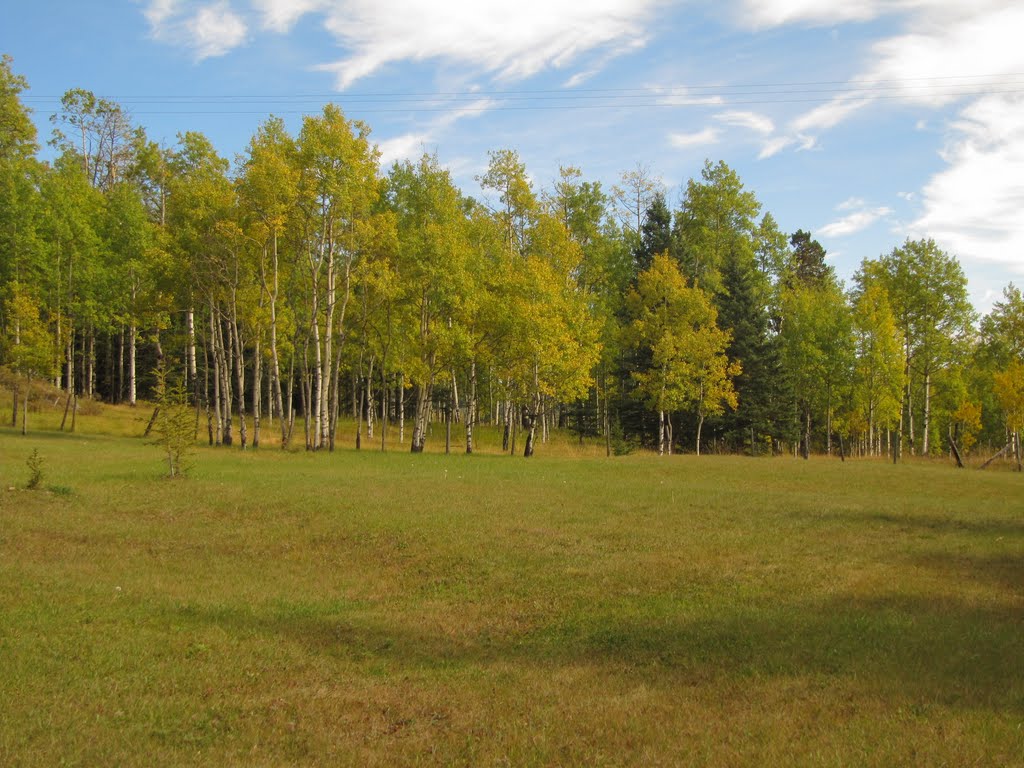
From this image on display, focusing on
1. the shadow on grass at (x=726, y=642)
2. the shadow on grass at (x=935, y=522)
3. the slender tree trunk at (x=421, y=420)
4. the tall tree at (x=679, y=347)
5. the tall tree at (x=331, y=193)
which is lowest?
the shadow on grass at (x=726, y=642)

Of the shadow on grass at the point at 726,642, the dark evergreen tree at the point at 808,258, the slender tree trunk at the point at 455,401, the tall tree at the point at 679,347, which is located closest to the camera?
the shadow on grass at the point at 726,642

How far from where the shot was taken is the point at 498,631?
408 inches

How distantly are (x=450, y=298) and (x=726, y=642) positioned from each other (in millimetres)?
30904

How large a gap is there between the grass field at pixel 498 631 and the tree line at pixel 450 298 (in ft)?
62.2

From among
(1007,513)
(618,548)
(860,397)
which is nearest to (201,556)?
(618,548)

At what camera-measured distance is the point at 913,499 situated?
23.5 m

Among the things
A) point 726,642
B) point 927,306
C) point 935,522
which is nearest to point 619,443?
point 927,306

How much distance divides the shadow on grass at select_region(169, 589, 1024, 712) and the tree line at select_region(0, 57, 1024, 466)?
26.8 metres

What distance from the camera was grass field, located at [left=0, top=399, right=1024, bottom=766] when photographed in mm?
6660

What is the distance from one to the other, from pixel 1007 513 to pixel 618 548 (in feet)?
38.8

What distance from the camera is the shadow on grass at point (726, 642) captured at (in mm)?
8234

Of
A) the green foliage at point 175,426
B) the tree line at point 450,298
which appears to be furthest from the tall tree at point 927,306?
the green foliage at point 175,426

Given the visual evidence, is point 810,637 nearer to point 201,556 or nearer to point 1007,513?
point 201,556

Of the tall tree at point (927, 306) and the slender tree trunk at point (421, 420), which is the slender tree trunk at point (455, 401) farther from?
the tall tree at point (927, 306)
